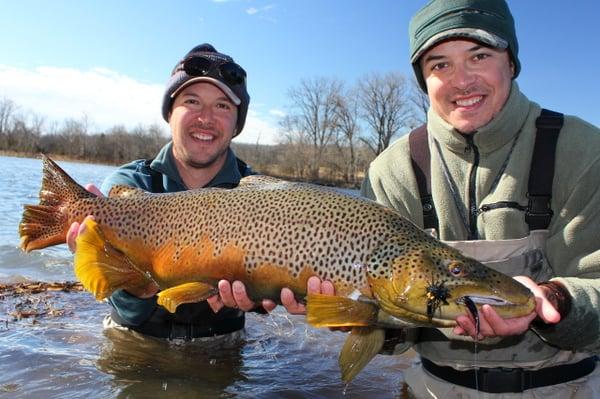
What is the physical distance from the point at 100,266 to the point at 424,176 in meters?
2.29

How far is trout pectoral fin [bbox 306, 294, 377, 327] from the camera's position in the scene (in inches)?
111

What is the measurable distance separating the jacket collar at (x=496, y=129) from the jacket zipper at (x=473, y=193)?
0.04 metres

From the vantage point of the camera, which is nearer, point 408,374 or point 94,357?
point 408,374

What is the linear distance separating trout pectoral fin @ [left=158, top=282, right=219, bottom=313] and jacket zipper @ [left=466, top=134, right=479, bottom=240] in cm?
177

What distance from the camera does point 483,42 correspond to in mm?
3365

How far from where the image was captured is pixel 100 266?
349cm

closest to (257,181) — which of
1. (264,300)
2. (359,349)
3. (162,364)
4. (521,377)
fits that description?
(264,300)

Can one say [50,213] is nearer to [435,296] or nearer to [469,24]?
[435,296]

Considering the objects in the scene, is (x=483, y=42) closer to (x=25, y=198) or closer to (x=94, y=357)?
(x=94, y=357)

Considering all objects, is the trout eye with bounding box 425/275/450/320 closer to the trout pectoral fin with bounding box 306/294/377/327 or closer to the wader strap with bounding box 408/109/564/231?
the trout pectoral fin with bounding box 306/294/377/327

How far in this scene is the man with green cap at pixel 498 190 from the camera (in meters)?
3.19

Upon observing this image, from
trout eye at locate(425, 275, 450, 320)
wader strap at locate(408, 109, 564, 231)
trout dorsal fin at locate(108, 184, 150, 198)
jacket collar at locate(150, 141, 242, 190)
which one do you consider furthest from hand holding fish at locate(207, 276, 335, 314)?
jacket collar at locate(150, 141, 242, 190)

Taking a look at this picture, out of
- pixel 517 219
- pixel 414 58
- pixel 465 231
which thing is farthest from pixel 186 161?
pixel 517 219

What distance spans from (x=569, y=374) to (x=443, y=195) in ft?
4.44
